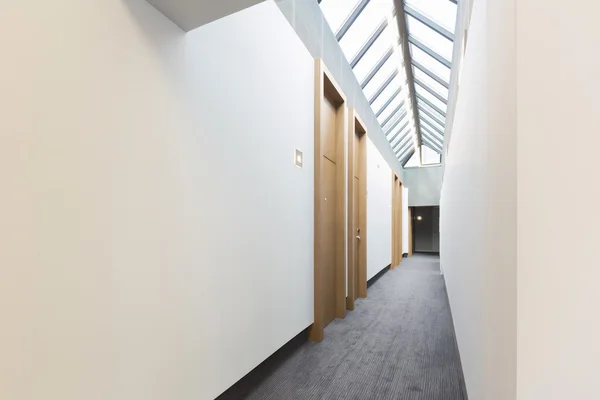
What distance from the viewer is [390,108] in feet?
30.6

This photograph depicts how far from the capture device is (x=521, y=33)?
2.48 ft

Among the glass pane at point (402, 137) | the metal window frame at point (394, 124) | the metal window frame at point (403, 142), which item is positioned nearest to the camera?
the metal window frame at point (394, 124)

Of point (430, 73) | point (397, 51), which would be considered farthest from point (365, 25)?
point (430, 73)

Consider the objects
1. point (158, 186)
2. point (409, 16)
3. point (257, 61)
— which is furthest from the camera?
point (409, 16)

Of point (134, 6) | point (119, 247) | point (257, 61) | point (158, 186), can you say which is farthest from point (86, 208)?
point (257, 61)

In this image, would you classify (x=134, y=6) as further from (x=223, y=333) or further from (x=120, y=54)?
(x=223, y=333)

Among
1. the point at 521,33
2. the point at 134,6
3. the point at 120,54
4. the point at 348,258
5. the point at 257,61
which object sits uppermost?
the point at 257,61

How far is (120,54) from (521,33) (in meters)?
1.44

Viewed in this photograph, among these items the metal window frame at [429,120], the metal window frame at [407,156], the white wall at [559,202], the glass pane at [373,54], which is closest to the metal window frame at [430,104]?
the metal window frame at [429,120]

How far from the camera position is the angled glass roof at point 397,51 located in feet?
16.6

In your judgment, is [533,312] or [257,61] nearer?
[533,312]

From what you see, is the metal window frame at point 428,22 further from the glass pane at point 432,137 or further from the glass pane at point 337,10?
the glass pane at point 432,137

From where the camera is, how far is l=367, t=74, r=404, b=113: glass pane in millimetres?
8102

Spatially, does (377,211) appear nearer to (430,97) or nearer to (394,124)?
(430,97)
